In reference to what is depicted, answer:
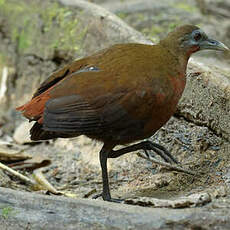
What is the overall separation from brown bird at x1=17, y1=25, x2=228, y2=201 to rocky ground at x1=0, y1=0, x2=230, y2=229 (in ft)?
1.46

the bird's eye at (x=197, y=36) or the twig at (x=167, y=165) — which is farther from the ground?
the bird's eye at (x=197, y=36)

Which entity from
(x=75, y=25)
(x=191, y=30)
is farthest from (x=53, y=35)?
(x=191, y=30)

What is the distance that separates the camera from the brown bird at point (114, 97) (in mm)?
3043

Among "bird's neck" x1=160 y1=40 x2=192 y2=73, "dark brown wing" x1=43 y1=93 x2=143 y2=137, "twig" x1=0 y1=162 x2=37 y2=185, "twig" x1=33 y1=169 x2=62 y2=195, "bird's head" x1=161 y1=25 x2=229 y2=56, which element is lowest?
"twig" x1=33 y1=169 x2=62 y2=195

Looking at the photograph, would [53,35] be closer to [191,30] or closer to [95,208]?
[191,30]

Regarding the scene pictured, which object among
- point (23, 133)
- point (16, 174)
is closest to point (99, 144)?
point (16, 174)

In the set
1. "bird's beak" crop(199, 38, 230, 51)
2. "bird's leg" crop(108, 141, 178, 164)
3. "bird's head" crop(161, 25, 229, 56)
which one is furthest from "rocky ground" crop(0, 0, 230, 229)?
"bird's head" crop(161, 25, 229, 56)

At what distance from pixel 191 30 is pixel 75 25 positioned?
87.1 inches

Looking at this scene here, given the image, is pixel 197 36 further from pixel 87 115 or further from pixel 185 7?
pixel 185 7

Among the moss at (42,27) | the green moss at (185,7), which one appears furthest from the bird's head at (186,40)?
the green moss at (185,7)

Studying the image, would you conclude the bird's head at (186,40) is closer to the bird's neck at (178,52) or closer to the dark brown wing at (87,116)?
the bird's neck at (178,52)

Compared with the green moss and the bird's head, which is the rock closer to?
the bird's head

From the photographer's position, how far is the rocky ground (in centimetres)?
358

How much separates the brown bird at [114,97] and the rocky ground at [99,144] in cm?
45
